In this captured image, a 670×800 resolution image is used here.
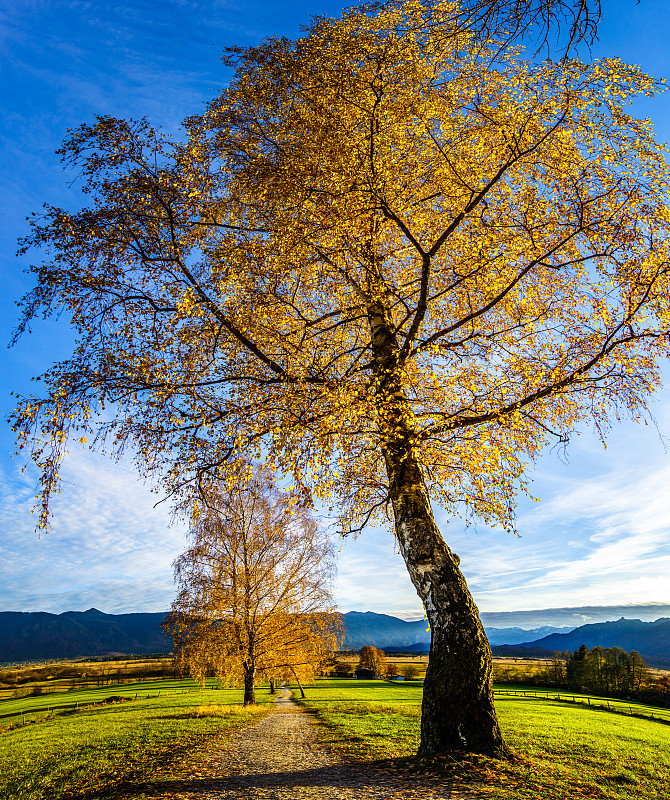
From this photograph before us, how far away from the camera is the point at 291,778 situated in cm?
791

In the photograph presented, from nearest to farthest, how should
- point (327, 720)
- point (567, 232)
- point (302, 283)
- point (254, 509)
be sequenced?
1. point (567, 232)
2. point (302, 283)
3. point (327, 720)
4. point (254, 509)

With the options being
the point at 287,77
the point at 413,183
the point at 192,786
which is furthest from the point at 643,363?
the point at 192,786

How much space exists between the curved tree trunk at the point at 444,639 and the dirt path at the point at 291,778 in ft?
3.97

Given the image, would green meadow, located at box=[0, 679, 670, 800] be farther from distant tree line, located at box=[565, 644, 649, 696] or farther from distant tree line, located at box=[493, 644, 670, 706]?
distant tree line, located at box=[565, 644, 649, 696]

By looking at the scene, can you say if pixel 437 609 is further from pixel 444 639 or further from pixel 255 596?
pixel 255 596

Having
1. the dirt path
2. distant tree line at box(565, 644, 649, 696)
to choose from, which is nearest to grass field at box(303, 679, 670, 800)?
the dirt path

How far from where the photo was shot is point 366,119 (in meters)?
8.99

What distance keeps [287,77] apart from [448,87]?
13.2ft

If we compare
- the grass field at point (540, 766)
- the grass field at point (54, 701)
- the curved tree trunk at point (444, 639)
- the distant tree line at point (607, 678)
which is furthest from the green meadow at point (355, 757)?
the distant tree line at point (607, 678)

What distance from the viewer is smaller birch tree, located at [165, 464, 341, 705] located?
21344mm

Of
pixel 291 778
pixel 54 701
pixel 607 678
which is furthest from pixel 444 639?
pixel 607 678

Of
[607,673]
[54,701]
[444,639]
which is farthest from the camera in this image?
[607,673]

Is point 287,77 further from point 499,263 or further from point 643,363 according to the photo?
point 643,363

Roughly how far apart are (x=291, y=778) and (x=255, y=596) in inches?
603
